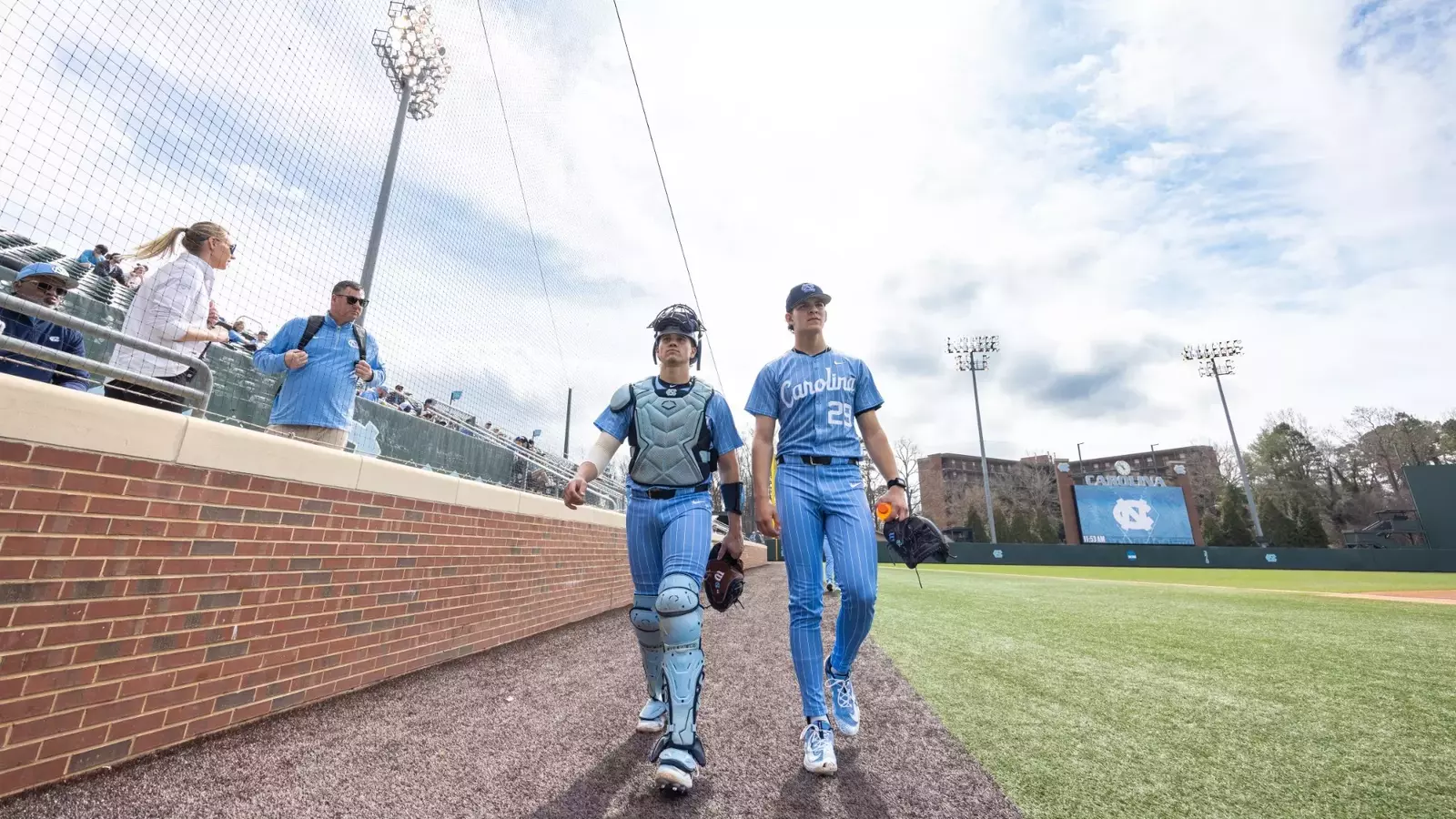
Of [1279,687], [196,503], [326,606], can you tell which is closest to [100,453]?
[196,503]

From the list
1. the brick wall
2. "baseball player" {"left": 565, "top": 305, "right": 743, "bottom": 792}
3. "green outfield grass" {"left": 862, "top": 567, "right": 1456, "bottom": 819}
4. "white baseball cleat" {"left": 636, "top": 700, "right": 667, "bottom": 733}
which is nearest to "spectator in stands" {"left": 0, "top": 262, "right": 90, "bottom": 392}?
the brick wall

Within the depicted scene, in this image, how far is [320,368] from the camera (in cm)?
352

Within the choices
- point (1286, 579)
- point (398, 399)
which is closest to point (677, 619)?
point (398, 399)

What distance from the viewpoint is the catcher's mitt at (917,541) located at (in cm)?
279

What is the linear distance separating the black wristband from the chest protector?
0.44ft

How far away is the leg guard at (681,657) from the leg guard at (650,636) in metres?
0.36

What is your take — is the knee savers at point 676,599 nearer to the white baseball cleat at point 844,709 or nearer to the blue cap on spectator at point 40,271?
the white baseball cleat at point 844,709

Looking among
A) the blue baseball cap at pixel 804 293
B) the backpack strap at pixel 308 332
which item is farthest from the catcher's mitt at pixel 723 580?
the backpack strap at pixel 308 332

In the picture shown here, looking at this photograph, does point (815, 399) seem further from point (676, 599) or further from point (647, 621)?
point (647, 621)

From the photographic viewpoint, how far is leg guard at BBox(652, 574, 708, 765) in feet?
6.50

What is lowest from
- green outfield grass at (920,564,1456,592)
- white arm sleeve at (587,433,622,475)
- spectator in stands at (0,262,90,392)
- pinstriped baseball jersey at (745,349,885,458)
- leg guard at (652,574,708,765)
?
green outfield grass at (920,564,1456,592)

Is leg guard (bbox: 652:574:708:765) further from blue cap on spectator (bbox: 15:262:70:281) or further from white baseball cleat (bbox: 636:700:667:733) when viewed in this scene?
blue cap on spectator (bbox: 15:262:70:281)

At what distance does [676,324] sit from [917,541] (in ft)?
5.55

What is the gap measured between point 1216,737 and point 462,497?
4.63 metres
